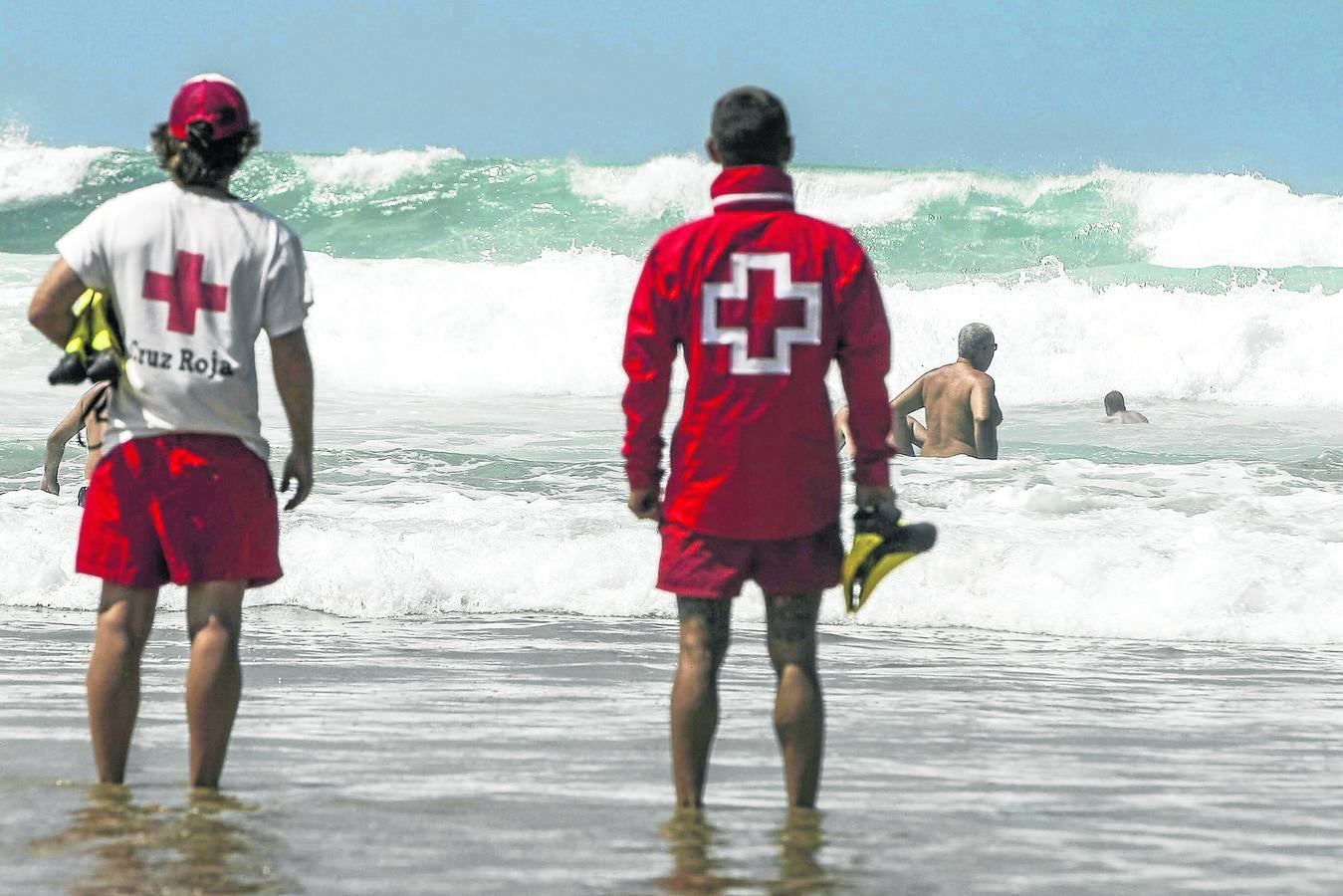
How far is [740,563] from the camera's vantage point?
3.81 meters

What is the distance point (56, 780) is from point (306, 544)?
4967 millimetres

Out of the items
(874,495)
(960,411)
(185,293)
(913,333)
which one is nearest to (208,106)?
(185,293)

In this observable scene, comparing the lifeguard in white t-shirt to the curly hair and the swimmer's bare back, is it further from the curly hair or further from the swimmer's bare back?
the swimmer's bare back

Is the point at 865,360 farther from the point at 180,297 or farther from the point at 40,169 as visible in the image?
the point at 40,169

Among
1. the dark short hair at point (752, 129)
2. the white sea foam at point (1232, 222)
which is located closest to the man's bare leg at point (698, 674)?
the dark short hair at point (752, 129)

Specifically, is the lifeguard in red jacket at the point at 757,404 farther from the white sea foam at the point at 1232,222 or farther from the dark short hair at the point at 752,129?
the white sea foam at the point at 1232,222

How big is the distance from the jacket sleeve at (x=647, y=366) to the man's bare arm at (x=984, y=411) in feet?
24.0

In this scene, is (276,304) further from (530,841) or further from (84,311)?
(530,841)

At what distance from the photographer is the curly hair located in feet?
12.9

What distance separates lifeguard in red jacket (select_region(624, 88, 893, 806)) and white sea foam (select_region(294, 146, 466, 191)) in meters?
31.0

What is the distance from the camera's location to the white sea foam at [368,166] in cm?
3431

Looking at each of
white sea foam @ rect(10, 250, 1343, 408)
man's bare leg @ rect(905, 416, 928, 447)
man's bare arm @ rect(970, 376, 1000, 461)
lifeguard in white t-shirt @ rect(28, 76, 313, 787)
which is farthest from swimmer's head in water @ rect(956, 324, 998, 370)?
white sea foam @ rect(10, 250, 1343, 408)

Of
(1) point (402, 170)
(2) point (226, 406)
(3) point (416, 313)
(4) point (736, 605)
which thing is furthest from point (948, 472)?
(1) point (402, 170)

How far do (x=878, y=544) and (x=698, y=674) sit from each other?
450 millimetres
